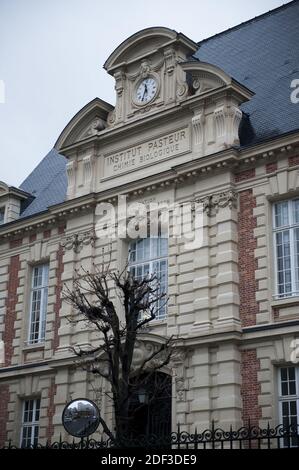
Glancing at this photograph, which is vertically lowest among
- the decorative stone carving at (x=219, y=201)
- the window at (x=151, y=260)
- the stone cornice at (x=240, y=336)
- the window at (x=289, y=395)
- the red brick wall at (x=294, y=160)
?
the window at (x=289, y=395)

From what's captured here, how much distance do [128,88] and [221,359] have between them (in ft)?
28.1

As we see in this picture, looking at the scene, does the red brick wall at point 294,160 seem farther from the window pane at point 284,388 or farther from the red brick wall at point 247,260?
the window pane at point 284,388

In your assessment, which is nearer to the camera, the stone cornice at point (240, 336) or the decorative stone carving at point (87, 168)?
the stone cornice at point (240, 336)

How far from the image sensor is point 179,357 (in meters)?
17.6

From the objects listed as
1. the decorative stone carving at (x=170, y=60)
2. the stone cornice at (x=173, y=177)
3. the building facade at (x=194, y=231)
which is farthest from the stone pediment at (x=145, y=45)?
the stone cornice at (x=173, y=177)

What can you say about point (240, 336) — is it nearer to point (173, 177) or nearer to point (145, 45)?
point (173, 177)

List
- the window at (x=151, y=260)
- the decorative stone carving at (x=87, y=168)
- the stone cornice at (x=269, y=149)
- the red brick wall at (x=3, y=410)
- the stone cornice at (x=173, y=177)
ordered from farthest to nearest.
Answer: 1. the decorative stone carving at (x=87, y=168)
2. the red brick wall at (x=3, y=410)
3. the window at (x=151, y=260)
4. the stone cornice at (x=173, y=177)
5. the stone cornice at (x=269, y=149)

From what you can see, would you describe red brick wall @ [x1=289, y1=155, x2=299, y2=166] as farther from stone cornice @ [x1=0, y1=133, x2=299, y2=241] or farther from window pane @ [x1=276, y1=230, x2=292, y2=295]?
window pane @ [x1=276, y1=230, x2=292, y2=295]

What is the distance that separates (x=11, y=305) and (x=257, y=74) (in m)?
9.89

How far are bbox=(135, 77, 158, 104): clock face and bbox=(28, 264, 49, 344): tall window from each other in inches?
227

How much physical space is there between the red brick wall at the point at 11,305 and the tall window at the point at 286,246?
9017mm

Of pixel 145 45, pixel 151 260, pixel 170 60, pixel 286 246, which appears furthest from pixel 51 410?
pixel 145 45

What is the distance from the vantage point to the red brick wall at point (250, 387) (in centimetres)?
1625
